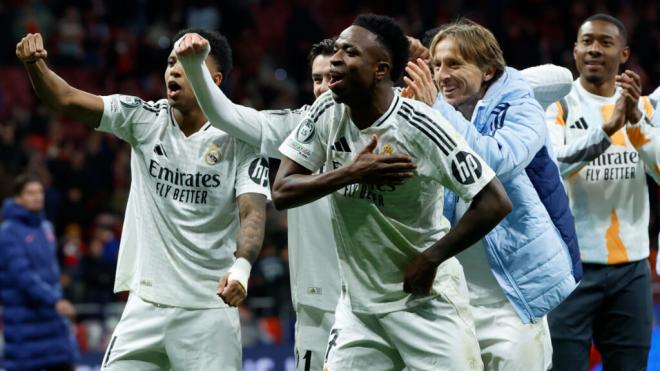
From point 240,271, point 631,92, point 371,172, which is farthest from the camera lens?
point 631,92

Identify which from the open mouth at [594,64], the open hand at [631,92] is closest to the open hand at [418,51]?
the open hand at [631,92]

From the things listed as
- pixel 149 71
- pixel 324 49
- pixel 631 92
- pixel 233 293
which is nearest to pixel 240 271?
pixel 233 293

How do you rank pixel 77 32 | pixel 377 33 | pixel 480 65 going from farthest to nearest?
pixel 77 32
pixel 480 65
pixel 377 33

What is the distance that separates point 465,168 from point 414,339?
0.76 m

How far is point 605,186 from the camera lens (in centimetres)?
710

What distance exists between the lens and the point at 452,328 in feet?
16.1

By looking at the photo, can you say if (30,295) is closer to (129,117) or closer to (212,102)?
(129,117)

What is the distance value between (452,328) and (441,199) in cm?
56

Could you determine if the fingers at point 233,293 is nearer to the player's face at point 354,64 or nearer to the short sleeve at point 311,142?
the short sleeve at point 311,142

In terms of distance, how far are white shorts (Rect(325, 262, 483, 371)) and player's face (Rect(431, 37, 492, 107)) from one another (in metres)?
1.00

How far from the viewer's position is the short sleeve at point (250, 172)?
573 cm

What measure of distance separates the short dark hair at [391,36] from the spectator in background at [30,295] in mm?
5686

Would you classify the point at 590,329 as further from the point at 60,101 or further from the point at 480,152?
the point at 60,101

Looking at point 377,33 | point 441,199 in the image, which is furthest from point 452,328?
point 377,33
